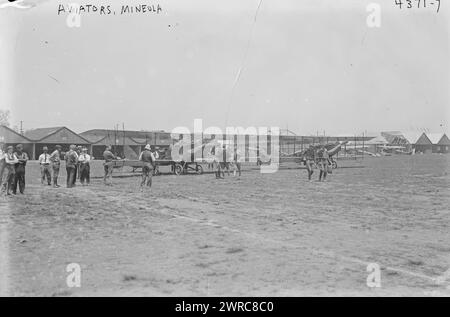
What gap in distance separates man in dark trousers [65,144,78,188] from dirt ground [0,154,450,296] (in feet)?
8.18

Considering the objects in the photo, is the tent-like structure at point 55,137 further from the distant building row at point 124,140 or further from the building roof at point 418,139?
the building roof at point 418,139

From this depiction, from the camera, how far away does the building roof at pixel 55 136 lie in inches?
1441

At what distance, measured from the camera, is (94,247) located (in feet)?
19.8

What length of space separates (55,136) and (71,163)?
25.2 meters

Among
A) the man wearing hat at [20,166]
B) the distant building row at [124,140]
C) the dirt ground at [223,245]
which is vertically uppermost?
the distant building row at [124,140]

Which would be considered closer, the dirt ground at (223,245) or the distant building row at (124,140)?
the dirt ground at (223,245)

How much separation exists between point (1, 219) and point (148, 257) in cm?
423

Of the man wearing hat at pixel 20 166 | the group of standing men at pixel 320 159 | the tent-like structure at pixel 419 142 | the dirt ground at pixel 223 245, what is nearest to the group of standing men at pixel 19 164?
the man wearing hat at pixel 20 166

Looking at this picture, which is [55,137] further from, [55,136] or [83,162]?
[83,162]

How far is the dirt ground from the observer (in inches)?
180

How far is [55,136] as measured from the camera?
37281 mm

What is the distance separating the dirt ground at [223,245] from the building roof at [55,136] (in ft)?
87.8
